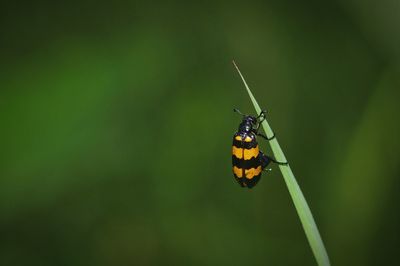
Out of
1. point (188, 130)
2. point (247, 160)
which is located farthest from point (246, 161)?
point (188, 130)

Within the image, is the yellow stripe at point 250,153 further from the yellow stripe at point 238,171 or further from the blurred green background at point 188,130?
the blurred green background at point 188,130

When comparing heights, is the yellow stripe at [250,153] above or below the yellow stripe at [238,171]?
above

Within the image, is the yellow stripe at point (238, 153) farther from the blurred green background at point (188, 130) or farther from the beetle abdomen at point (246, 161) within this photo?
the blurred green background at point (188, 130)

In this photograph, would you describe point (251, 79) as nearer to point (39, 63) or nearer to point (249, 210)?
point (249, 210)

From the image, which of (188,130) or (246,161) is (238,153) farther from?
(188,130)

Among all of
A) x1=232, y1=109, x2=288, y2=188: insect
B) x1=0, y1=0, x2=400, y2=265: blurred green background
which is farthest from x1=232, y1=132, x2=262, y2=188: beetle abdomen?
x1=0, y1=0, x2=400, y2=265: blurred green background

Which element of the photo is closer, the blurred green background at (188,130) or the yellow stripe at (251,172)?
the yellow stripe at (251,172)

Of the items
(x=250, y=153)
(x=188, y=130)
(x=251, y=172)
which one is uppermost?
(x=188, y=130)

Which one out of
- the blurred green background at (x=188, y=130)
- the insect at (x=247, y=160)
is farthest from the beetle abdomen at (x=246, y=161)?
the blurred green background at (x=188, y=130)

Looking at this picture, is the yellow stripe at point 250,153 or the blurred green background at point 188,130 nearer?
the yellow stripe at point 250,153
